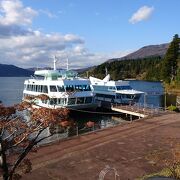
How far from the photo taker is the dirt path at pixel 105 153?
20.6 metres

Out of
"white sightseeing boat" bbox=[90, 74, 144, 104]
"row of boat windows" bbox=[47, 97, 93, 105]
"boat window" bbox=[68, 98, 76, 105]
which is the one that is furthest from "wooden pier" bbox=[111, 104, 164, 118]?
"boat window" bbox=[68, 98, 76, 105]

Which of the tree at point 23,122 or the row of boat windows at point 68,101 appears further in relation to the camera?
the row of boat windows at point 68,101

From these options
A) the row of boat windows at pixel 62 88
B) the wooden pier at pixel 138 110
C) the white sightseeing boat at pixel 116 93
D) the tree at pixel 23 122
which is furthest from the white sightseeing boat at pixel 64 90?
the tree at pixel 23 122

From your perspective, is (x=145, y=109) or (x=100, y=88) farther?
(x=100, y=88)

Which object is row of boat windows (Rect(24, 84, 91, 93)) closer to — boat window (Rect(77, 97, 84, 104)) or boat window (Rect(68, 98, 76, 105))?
boat window (Rect(68, 98, 76, 105))

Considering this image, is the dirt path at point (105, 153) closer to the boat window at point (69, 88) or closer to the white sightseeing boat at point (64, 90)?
the white sightseeing boat at point (64, 90)

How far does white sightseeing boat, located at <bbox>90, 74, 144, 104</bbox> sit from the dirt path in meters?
25.2

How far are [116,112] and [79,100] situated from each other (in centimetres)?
720

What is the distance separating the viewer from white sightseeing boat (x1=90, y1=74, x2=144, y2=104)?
197 ft

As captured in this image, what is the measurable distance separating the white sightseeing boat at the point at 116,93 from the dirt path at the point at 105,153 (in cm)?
2519

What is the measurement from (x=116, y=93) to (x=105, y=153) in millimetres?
36748

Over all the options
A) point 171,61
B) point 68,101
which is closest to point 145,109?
point 68,101

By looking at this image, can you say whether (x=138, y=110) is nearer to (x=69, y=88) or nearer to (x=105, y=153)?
(x=69, y=88)

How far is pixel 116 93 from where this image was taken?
61.2 meters
